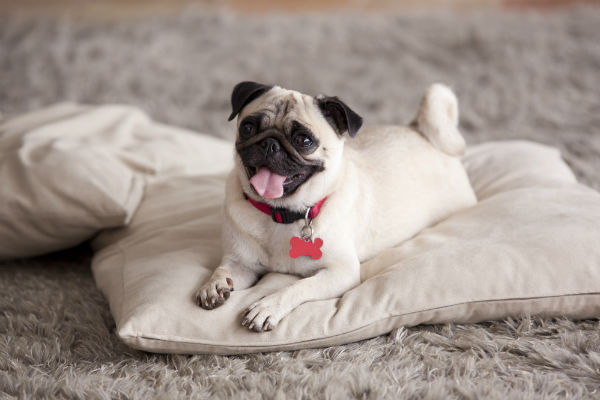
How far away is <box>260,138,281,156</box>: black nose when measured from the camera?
1960mm

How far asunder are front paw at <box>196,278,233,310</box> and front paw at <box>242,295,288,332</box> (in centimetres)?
11

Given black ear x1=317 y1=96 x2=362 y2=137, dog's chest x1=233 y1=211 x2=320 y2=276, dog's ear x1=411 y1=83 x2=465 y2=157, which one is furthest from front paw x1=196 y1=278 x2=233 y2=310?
dog's ear x1=411 y1=83 x2=465 y2=157

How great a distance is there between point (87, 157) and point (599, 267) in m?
2.24

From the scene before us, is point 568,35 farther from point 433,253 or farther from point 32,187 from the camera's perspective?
point 32,187

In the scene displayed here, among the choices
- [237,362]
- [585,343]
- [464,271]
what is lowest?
[237,362]

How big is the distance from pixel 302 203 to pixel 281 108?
1.19 ft

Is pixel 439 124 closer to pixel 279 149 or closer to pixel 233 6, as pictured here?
pixel 279 149

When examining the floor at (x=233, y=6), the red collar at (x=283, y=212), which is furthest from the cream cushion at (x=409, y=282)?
the floor at (x=233, y=6)

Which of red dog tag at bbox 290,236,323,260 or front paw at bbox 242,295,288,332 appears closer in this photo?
front paw at bbox 242,295,288,332

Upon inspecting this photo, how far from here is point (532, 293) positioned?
1.93 metres

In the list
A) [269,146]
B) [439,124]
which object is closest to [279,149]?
[269,146]

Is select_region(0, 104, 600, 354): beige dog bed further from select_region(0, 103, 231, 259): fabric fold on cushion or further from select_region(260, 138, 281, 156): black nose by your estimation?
select_region(260, 138, 281, 156): black nose

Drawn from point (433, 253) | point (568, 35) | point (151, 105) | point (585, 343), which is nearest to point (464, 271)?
point (433, 253)

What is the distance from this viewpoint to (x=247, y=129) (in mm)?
2062
